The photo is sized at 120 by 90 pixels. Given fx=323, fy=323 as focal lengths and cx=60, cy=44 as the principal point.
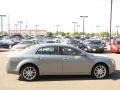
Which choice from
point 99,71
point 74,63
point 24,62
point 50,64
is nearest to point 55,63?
point 50,64

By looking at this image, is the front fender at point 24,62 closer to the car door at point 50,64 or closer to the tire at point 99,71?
the car door at point 50,64

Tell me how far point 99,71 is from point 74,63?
3.59ft

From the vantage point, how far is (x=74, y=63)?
1266 centimetres

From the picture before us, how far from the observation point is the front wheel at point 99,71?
42.4ft

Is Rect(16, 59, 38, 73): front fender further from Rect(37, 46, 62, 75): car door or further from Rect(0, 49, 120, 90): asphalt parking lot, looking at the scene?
Rect(0, 49, 120, 90): asphalt parking lot

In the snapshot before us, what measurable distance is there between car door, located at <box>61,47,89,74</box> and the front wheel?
0.34 meters

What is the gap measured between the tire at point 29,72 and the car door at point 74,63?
1.14 meters

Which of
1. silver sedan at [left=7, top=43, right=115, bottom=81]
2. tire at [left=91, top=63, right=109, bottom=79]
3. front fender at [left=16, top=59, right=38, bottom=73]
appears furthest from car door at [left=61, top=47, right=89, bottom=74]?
front fender at [left=16, top=59, right=38, bottom=73]

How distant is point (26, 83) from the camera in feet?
39.0

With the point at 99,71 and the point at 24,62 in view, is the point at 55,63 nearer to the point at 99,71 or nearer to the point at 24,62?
the point at 24,62

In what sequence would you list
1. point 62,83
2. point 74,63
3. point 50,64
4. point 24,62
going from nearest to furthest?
point 62,83 → point 24,62 → point 50,64 → point 74,63

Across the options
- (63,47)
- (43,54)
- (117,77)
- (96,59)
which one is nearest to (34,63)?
(43,54)

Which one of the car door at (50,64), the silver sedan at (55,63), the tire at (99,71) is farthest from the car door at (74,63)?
the tire at (99,71)

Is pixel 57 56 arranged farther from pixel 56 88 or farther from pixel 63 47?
pixel 56 88
